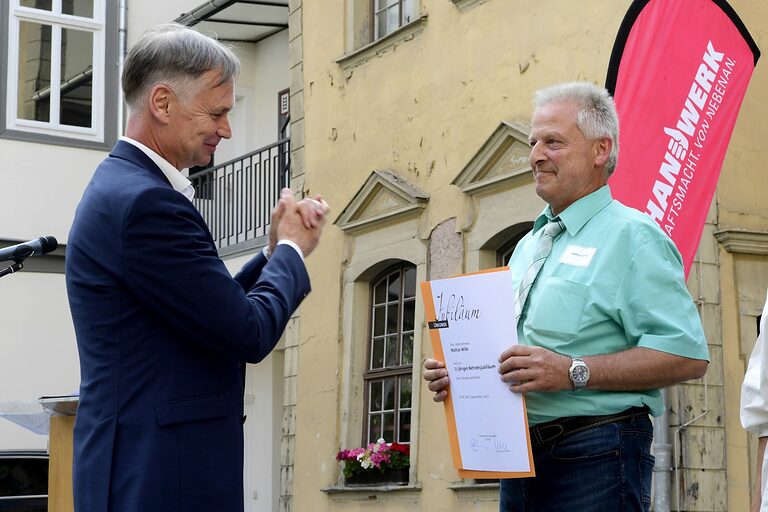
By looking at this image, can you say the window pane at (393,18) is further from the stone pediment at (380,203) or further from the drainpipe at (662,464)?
the drainpipe at (662,464)

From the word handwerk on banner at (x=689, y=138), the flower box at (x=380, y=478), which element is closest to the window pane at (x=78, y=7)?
the flower box at (x=380, y=478)

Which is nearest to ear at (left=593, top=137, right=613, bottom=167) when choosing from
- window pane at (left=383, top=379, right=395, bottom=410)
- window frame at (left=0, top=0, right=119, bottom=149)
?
window pane at (left=383, top=379, right=395, bottom=410)

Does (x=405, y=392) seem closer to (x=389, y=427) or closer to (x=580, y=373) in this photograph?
(x=389, y=427)

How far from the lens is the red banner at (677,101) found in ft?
26.9

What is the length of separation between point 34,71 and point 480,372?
56.9ft

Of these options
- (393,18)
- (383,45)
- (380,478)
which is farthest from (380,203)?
(380,478)

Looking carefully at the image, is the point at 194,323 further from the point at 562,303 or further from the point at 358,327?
the point at 358,327

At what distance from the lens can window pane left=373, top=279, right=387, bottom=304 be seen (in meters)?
14.1

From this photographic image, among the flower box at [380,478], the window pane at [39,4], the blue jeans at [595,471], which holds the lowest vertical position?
the flower box at [380,478]

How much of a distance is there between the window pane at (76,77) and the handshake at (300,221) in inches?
697

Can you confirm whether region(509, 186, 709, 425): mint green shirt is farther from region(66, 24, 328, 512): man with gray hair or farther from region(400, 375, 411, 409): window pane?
region(400, 375, 411, 409): window pane

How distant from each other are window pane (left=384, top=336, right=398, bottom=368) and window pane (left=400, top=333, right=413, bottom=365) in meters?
0.17

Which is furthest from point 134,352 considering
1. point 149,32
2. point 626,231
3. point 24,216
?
point 24,216

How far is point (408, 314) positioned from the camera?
13.6 m
